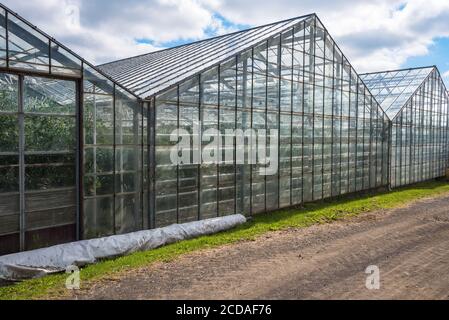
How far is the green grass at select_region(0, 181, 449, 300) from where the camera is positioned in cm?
973

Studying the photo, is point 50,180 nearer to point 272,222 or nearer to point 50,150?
point 50,150

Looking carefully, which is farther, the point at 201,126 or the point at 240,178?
the point at 240,178

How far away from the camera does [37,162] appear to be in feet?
38.6

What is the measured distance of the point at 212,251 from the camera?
1262 cm

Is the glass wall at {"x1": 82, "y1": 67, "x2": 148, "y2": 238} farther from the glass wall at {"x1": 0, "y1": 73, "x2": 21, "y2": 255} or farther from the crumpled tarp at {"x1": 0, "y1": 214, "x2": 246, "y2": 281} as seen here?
the glass wall at {"x1": 0, "y1": 73, "x2": 21, "y2": 255}

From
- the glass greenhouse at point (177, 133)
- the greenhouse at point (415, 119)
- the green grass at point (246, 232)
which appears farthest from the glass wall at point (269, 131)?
the greenhouse at point (415, 119)

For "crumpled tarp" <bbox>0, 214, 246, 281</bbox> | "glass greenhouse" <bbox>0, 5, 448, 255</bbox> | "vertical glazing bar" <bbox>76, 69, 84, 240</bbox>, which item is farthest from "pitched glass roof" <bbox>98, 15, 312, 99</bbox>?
"crumpled tarp" <bbox>0, 214, 246, 281</bbox>

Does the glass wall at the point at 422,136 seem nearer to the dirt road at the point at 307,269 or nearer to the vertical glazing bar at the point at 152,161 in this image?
the dirt road at the point at 307,269

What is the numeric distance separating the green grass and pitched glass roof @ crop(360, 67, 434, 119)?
5.35 meters

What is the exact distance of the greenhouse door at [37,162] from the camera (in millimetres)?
11234

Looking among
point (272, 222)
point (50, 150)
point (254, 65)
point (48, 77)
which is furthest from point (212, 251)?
point (254, 65)

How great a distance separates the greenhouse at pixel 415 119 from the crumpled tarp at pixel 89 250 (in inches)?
649

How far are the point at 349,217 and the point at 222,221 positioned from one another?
550 cm
